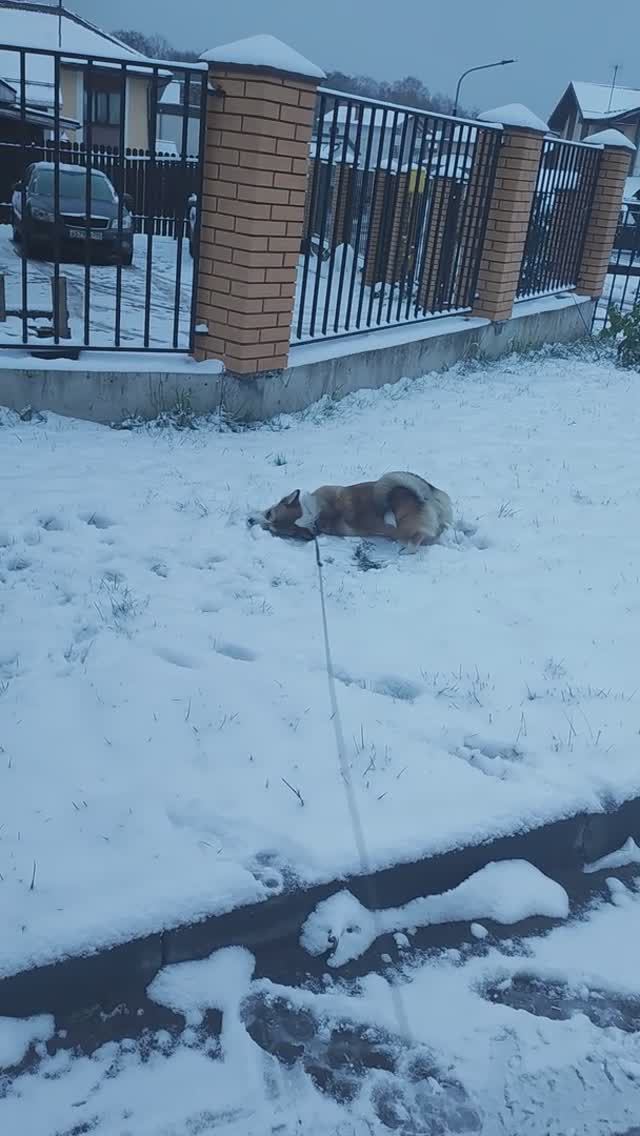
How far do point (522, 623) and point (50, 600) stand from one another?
6.18 feet

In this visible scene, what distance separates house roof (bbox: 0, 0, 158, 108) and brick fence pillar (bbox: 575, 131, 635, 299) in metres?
16.2

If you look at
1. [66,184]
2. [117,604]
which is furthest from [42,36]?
[117,604]

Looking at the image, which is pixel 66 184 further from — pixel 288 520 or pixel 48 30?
pixel 48 30

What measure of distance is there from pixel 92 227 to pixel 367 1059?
Answer: 434 inches

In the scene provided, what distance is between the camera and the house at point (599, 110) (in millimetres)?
42312

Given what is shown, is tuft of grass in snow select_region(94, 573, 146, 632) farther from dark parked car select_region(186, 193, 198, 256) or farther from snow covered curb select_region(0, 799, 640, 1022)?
dark parked car select_region(186, 193, 198, 256)

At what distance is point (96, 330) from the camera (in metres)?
6.84

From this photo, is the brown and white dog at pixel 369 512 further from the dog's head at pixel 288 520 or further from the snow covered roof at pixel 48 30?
the snow covered roof at pixel 48 30

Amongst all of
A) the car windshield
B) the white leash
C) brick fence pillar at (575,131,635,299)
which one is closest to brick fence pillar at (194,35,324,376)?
the white leash

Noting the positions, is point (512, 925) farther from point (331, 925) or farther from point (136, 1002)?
point (136, 1002)

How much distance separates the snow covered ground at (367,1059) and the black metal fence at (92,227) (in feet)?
12.6

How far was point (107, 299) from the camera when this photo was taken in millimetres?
8617

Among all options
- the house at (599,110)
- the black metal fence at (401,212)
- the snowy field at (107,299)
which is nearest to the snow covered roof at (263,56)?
the black metal fence at (401,212)

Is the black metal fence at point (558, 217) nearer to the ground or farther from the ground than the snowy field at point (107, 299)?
farther from the ground
